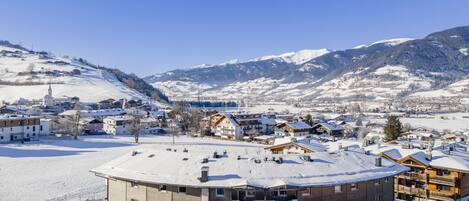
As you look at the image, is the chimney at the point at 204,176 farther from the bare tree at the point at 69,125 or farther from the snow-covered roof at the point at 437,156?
the bare tree at the point at 69,125

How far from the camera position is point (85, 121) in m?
101

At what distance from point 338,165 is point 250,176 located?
532 cm

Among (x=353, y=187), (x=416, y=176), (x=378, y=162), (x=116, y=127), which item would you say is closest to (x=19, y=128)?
(x=116, y=127)

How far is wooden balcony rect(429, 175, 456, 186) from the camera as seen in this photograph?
33844 millimetres

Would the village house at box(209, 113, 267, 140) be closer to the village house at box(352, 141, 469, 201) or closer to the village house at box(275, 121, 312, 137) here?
the village house at box(275, 121, 312, 137)

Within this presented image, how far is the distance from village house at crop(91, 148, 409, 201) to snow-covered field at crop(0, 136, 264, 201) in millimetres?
4274

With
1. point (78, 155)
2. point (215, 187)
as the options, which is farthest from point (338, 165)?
point (78, 155)

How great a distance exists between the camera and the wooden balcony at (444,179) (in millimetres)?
33844

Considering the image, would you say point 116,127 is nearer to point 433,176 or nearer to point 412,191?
point 412,191

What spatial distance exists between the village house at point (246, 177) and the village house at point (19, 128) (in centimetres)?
5787

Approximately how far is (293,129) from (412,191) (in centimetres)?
5358

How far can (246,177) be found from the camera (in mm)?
21891

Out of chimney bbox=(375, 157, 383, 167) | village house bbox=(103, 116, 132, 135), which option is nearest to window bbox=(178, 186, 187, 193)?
chimney bbox=(375, 157, 383, 167)

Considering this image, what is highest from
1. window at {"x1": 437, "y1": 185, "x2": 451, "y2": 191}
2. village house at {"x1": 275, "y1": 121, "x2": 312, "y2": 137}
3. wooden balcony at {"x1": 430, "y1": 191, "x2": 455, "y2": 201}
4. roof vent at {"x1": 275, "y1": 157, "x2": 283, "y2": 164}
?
roof vent at {"x1": 275, "y1": 157, "x2": 283, "y2": 164}
